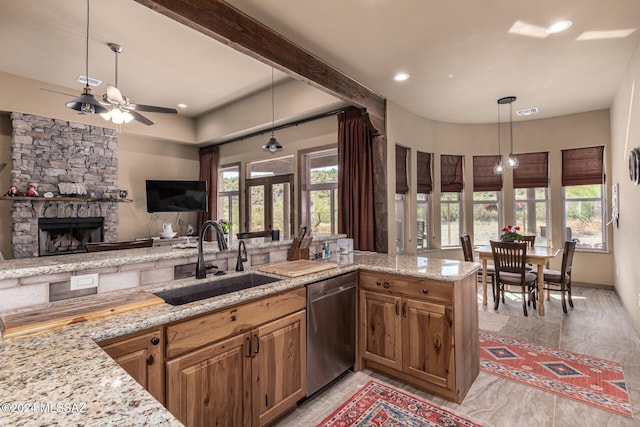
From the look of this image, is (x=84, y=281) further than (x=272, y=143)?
No

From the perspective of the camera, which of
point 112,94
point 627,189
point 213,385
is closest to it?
point 213,385

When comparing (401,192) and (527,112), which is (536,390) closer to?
(401,192)

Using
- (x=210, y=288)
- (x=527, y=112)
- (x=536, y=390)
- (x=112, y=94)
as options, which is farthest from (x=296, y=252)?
(x=527, y=112)

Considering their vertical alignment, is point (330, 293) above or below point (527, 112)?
below

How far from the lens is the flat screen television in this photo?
6.21m

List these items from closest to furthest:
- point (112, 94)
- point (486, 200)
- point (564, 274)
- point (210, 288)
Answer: point (210, 288) < point (112, 94) < point (564, 274) < point (486, 200)

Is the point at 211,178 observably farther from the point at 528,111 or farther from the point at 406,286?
the point at 528,111

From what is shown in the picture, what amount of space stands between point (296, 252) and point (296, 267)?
34cm

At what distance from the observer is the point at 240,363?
5.91ft

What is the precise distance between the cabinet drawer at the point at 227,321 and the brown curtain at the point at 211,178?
5369 mm

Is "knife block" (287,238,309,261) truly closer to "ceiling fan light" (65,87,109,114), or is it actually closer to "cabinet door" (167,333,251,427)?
"cabinet door" (167,333,251,427)

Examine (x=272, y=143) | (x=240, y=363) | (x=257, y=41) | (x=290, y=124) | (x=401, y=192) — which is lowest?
(x=240, y=363)

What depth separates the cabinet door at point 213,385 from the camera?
154cm

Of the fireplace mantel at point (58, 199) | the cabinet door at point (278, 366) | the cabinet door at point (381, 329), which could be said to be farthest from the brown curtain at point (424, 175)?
the fireplace mantel at point (58, 199)
